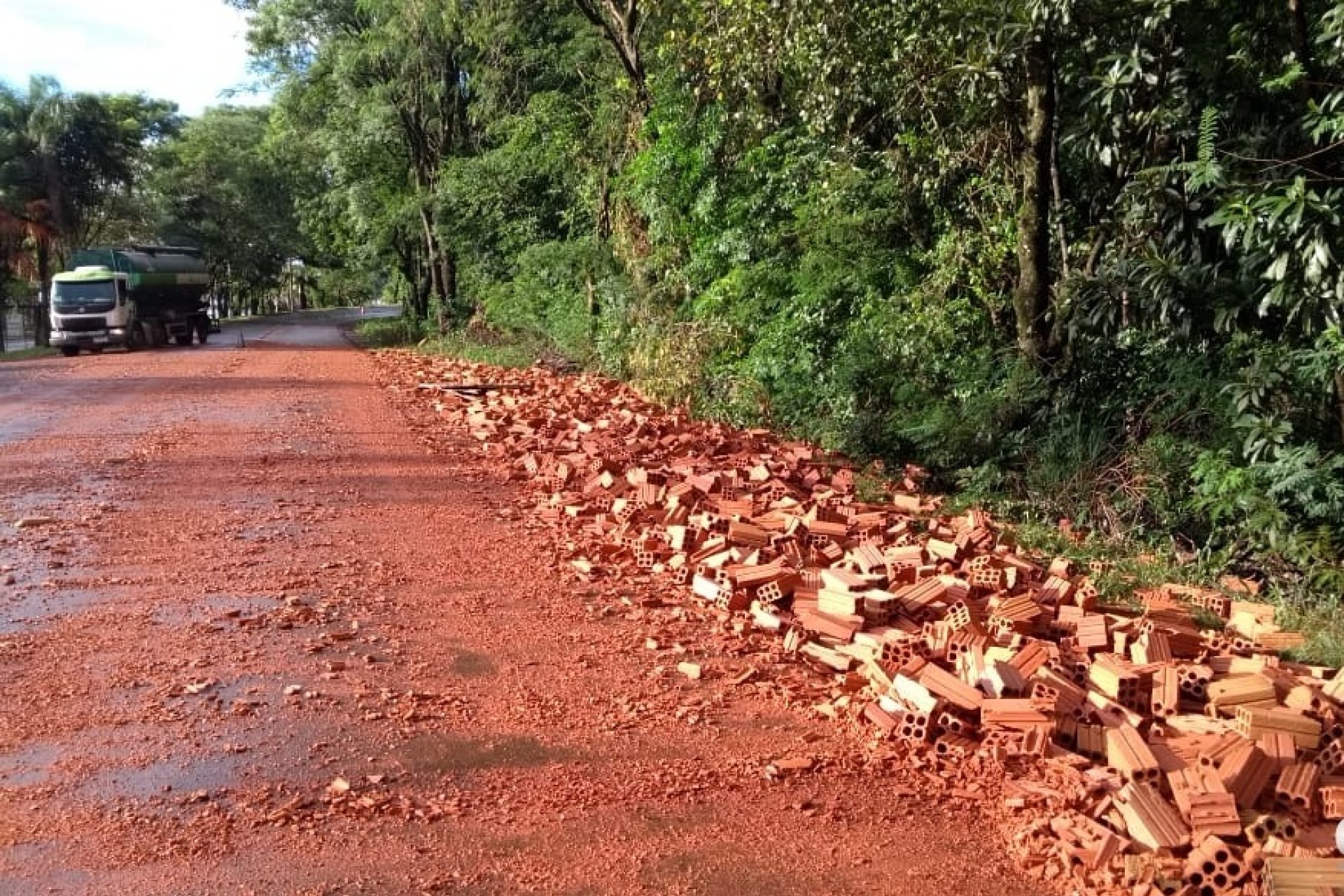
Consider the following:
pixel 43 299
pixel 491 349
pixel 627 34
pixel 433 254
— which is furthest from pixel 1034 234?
pixel 43 299

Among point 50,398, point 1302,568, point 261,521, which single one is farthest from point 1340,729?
point 50,398

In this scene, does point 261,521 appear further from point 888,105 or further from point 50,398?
point 50,398

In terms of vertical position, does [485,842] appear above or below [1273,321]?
below

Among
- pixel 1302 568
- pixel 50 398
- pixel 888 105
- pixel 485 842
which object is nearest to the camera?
pixel 485 842

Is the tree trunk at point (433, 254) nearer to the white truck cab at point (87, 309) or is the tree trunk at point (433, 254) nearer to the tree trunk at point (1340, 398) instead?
the white truck cab at point (87, 309)

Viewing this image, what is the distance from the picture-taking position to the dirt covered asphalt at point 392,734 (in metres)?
3.65

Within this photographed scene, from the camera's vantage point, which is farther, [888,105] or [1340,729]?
[888,105]

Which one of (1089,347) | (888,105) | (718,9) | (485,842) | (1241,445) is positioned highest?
(718,9)

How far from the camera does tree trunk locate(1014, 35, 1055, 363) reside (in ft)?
30.7

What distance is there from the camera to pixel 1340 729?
14.8 ft

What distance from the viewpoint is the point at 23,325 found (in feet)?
140

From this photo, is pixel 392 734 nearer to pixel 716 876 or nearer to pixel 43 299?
pixel 716 876

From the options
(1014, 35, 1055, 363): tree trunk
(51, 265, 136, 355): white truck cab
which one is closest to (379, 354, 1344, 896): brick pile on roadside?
(1014, 35, 1055, 363): tree trunk

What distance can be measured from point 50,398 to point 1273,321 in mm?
15971
